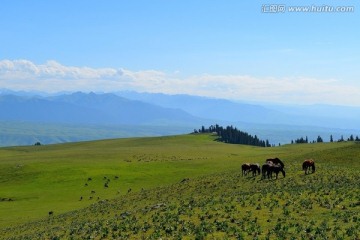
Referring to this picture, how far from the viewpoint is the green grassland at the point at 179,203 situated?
979 inches

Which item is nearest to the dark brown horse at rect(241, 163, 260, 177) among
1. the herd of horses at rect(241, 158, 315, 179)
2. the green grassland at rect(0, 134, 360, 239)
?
the herd of horses at rect(241, 158, 315, 179)

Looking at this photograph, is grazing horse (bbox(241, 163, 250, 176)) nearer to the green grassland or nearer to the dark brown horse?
the dark brown horse

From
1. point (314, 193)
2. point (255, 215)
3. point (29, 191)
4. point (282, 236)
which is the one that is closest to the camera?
point (282, 236)

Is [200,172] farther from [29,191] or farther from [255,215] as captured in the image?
[255,215]

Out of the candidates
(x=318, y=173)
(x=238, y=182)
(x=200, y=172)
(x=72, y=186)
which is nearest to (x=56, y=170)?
(x=72, y=186)

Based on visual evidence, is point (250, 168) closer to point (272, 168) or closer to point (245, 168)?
point (245, 168)

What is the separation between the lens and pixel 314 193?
34.5m

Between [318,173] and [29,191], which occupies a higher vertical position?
[318,173]

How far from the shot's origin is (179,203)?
1480 inches

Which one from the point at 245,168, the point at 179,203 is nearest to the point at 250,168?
the point at 245,168

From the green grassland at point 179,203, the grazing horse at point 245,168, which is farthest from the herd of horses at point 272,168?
the green grassland at point 179,203

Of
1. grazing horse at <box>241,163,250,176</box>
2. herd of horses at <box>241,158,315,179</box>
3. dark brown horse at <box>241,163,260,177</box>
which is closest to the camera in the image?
herd of horses at <box>241,158,315,179</box>

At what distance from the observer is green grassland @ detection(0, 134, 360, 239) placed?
24.9 m

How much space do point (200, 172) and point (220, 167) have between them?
7.20m
